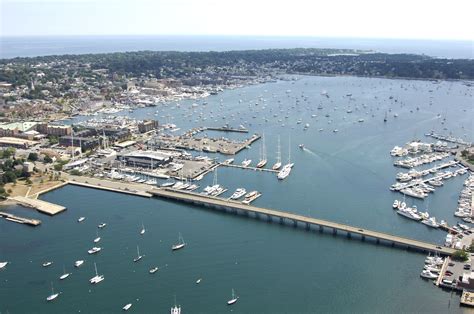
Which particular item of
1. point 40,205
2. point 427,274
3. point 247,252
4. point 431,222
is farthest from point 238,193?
point 427,274

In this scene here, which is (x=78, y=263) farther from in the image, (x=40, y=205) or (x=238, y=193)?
(x=238, y=193)

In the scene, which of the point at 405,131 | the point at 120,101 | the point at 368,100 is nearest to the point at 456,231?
the point at 405,131

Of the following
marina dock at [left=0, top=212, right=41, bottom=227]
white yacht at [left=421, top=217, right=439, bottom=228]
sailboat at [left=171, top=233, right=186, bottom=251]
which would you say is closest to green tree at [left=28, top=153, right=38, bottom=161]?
marina dock at [left=0, top=212, right=41, bottom=227]

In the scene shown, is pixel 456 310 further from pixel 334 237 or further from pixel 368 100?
pixel 368 100

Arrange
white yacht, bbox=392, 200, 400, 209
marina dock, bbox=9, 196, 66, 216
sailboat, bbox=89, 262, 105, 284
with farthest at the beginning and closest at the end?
1. white yacht, bbox=392, 200, 400, 209
2. marina dock, bbox=9, 196, 66, 216
3. sailboat, bbox=89, 262, 105, 284

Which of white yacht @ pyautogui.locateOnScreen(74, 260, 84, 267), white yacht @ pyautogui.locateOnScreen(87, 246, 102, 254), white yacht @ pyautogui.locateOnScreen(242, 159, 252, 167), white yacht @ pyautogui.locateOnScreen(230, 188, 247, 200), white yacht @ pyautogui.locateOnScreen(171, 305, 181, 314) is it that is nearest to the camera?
white yacht @ pyautogui.locateOnScreen(171, 305, 181, 314)

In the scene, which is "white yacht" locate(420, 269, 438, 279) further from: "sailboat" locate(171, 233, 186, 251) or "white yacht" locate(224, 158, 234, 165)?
"white yacht" locate(224, 158, 234, 165)
